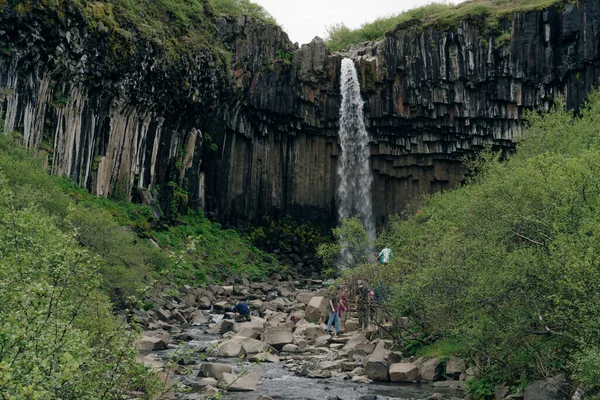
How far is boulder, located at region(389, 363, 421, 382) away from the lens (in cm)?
1666

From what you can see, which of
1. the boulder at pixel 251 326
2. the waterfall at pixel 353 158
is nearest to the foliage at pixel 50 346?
the boulder at pixel 251 326

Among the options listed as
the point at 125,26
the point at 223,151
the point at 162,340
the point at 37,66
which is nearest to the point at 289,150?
the point at 223,151

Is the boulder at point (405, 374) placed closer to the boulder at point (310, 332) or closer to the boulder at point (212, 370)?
the boulder at point (212, 370)

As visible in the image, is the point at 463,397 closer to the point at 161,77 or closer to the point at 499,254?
the point at 499,254

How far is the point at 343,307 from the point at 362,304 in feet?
4.92

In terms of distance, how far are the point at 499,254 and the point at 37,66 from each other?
101ft

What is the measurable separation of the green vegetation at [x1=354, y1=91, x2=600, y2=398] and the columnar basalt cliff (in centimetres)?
2824

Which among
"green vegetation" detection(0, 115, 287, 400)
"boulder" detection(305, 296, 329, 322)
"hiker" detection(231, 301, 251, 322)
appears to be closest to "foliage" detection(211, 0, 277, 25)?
"green vegetation" detection(0, 115, 287, 400)

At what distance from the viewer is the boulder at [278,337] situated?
869 inches

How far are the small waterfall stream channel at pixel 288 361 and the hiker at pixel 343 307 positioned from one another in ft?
2.72

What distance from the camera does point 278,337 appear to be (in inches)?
877

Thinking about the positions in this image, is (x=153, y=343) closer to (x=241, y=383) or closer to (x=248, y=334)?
(x=248, y=334)

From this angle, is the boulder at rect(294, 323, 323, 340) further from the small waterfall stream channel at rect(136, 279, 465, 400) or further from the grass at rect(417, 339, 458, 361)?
the grass at rect(417, 339, 458, 361)

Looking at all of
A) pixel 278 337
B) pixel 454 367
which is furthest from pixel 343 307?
pixel 454 367
